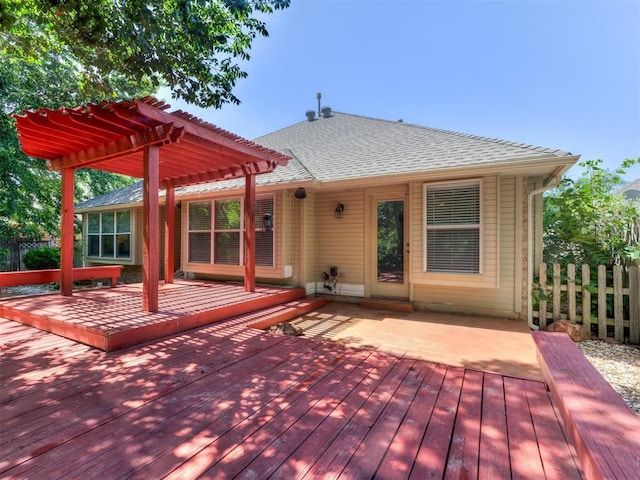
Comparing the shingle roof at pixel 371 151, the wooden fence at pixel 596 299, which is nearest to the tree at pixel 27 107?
the shingle roof at pixel 371 151

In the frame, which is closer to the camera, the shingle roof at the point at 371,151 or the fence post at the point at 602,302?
the fence post at the point at 602,302

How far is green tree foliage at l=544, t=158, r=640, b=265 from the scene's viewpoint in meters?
4.89

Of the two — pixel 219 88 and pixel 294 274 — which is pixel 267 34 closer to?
pixel 219 88

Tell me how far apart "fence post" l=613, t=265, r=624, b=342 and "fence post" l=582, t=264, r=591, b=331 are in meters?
0.29

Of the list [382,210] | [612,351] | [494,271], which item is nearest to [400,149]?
[382,210]

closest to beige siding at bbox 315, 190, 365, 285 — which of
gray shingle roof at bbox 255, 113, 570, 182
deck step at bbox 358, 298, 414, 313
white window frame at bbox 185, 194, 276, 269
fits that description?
deck step at bbox 358, 298, 414, 313

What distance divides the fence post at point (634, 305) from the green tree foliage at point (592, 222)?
9.8 inches

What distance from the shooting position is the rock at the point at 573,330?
4.54 metres

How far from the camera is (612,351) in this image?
4.12 meters

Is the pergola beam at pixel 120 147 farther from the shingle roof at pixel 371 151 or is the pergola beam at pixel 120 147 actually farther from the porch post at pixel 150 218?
the shingle roof at pixel 371 151

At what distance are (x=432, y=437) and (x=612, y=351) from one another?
411 cm

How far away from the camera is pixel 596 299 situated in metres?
4.74

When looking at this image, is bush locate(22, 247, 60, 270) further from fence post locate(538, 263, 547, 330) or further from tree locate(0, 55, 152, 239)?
fence post locate(538, 263, 547, 330)

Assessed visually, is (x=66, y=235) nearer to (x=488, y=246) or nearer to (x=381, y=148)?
(x=381, y=148)
